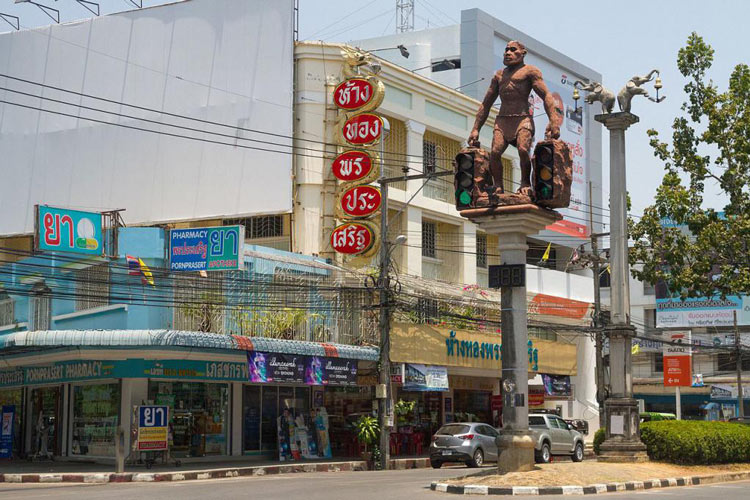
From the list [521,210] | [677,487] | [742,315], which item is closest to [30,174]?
[521,210]

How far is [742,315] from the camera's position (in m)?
69.9

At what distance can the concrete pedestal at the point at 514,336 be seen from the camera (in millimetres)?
21203

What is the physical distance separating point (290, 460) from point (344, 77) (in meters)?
14.5

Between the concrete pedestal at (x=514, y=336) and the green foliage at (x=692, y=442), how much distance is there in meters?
5.38

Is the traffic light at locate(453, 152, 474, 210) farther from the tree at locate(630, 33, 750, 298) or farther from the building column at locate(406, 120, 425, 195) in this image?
the building column at locate(406, 120, 425, 195)

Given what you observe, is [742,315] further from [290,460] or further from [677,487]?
[677,487]

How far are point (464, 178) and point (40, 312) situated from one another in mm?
17429

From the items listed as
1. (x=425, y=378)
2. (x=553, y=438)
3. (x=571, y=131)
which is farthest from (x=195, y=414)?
(x=571, y=131)

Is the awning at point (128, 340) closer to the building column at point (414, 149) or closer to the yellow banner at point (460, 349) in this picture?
the yellow banner at point (460, 349)

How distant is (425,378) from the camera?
3734 centimetres

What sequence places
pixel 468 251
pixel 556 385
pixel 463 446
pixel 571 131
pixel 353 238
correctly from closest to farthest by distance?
pixel 463 446 → pixel 353 238 → pixel 468 251 → pixel 556 385 → pixel 571 131

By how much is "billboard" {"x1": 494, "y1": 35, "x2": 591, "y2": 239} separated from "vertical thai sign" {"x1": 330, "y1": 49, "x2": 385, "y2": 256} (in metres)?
22.2

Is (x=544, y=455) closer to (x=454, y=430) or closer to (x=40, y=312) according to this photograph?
(x=454, y=430)

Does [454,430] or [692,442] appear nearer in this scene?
[692,442]
